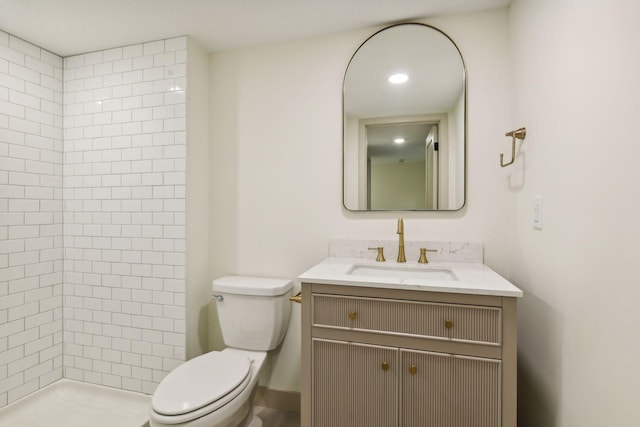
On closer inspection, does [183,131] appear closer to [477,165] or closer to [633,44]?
[477,165]

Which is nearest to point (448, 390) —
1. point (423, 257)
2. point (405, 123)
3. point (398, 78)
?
point (423, 257)

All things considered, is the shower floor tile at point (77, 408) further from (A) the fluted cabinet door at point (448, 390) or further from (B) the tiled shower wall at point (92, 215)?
(A) the fluted cabinet door at point (448, 390)

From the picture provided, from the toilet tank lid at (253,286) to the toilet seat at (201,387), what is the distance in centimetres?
34

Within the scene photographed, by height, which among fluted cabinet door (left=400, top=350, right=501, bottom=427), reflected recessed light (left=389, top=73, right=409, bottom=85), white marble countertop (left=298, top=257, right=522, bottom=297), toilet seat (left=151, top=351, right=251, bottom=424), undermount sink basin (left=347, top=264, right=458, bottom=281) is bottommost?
toilet seat (left=151, top=351, right=251, bottom=424)

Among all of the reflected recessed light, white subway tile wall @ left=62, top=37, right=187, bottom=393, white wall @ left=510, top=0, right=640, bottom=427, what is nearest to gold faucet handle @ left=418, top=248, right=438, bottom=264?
white wall @ left=510, top=0, right=640, bottom=427

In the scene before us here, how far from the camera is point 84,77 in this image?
211 cm

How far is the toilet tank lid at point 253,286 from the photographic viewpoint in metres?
1.77

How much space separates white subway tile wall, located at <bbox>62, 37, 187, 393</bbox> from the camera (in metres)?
1.94

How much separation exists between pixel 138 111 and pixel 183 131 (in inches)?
14.3

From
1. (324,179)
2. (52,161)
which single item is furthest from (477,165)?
(52,161)

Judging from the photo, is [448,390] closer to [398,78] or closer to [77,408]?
[398,78]

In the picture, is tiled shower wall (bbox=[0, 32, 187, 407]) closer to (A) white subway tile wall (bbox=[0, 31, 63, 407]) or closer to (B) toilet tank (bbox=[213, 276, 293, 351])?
(A) white subway tile wall (bbox=[0, 31, 63, 407])

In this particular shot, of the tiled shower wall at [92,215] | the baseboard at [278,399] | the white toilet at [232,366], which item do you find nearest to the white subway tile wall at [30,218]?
the tiled shower wall at [92,215]

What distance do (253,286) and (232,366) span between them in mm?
417
